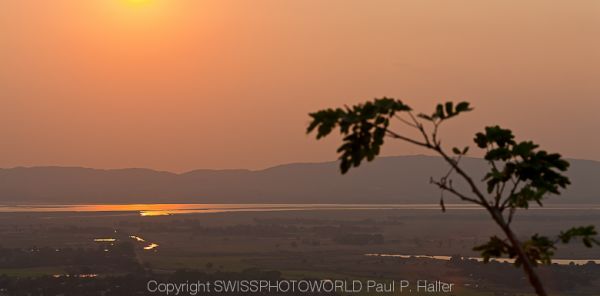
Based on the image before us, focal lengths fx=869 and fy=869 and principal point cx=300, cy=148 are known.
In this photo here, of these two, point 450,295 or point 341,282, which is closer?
point 450,295

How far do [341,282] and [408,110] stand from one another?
609 ft

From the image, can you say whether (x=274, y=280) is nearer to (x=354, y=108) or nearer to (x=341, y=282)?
(x=341, y=282)

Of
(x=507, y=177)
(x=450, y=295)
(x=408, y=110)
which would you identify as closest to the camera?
(x=408, y=110)

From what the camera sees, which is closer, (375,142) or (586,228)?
(375,142)

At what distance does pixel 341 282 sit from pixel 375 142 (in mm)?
185048

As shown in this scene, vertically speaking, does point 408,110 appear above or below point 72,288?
below

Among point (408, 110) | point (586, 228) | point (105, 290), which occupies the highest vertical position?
point (105, 290)

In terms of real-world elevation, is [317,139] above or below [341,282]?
below

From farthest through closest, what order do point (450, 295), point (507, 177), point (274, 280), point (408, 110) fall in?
1. point (274, 280)
2. point (450, 295)
3. point (507, 177)
4. point (408, 110)

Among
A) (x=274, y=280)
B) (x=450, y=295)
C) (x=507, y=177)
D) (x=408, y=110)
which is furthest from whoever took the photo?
(x=274, y=280)

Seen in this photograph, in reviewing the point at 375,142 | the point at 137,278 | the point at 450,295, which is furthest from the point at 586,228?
the point at 137,278

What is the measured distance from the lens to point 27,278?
19638 centimetres

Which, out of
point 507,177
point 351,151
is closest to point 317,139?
point 351,151

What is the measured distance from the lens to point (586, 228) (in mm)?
13773
